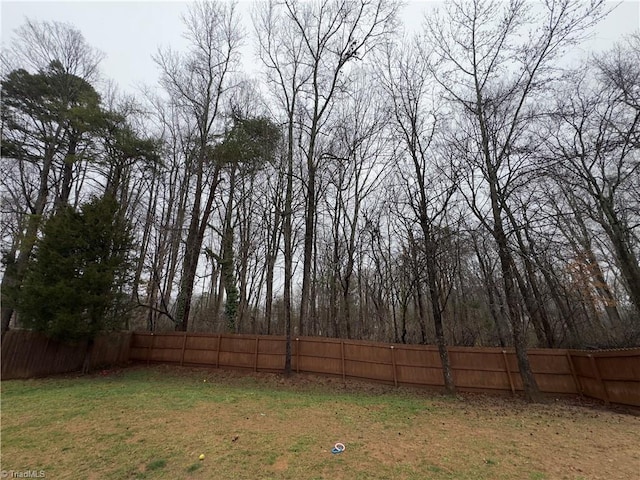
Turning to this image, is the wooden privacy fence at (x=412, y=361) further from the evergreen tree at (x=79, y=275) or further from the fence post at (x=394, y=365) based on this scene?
the evergreen tree at (x=79, y=275)

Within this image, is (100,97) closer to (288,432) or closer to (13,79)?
(13,79)

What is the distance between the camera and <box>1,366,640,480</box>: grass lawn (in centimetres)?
391

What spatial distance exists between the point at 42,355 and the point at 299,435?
1106cm

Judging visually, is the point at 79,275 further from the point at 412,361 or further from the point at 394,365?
the point at 412,361

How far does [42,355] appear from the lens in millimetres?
10508

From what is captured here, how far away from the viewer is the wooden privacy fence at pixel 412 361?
802 cm

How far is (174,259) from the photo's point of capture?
15164mm

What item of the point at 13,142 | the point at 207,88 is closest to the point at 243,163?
the point at 207,88

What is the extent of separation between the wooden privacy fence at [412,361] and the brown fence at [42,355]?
5.01ft

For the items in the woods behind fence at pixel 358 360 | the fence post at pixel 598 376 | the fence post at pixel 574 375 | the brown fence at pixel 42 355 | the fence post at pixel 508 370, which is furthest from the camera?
the brown fence at pixel 42 355

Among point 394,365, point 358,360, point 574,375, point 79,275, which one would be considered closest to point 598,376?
point 574,375

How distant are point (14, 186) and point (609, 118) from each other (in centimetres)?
2632

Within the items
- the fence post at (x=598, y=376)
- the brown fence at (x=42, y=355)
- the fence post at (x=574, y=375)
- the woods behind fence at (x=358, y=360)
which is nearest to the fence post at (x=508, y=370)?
the woods behind fence at (x=358, y=360)

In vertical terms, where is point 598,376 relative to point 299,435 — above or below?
above
